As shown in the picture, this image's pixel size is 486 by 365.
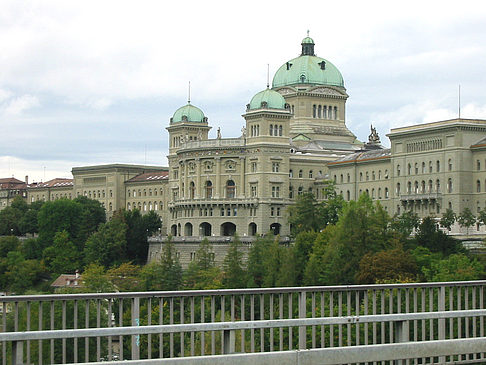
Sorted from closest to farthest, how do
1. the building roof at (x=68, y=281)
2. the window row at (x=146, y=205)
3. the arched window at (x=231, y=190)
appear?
the building roof at (x=68, y=281) < the arched window at (x=231, y=190) < the window row at (x=146, y=205)

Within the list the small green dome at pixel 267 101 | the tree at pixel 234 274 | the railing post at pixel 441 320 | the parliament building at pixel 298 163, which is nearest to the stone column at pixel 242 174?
the parliament building at pixel 298 163

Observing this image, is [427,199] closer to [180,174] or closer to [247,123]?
[247,123]

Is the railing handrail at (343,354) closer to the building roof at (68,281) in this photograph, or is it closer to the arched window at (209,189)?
the building roof at (68,281)

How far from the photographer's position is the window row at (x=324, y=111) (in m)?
144

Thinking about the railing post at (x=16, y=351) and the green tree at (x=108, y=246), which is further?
the green tree at (x=108, y=246)

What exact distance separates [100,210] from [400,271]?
3378 inches

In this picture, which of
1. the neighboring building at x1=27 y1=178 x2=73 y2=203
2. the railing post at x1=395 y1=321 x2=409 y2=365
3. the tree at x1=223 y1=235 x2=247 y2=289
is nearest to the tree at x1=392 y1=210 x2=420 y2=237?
the tree at x1=223 y1=235 x2=247 y2=289

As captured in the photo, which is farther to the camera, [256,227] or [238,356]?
[256,227]

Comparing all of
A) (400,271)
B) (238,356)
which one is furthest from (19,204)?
(238,356)

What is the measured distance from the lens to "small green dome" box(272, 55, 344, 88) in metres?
145

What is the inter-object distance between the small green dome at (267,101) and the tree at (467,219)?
1426 inches

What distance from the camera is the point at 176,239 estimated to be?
130 m

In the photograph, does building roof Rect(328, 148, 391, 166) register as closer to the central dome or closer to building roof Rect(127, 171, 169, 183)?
the central dome

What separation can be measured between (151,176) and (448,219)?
75.1 meters
